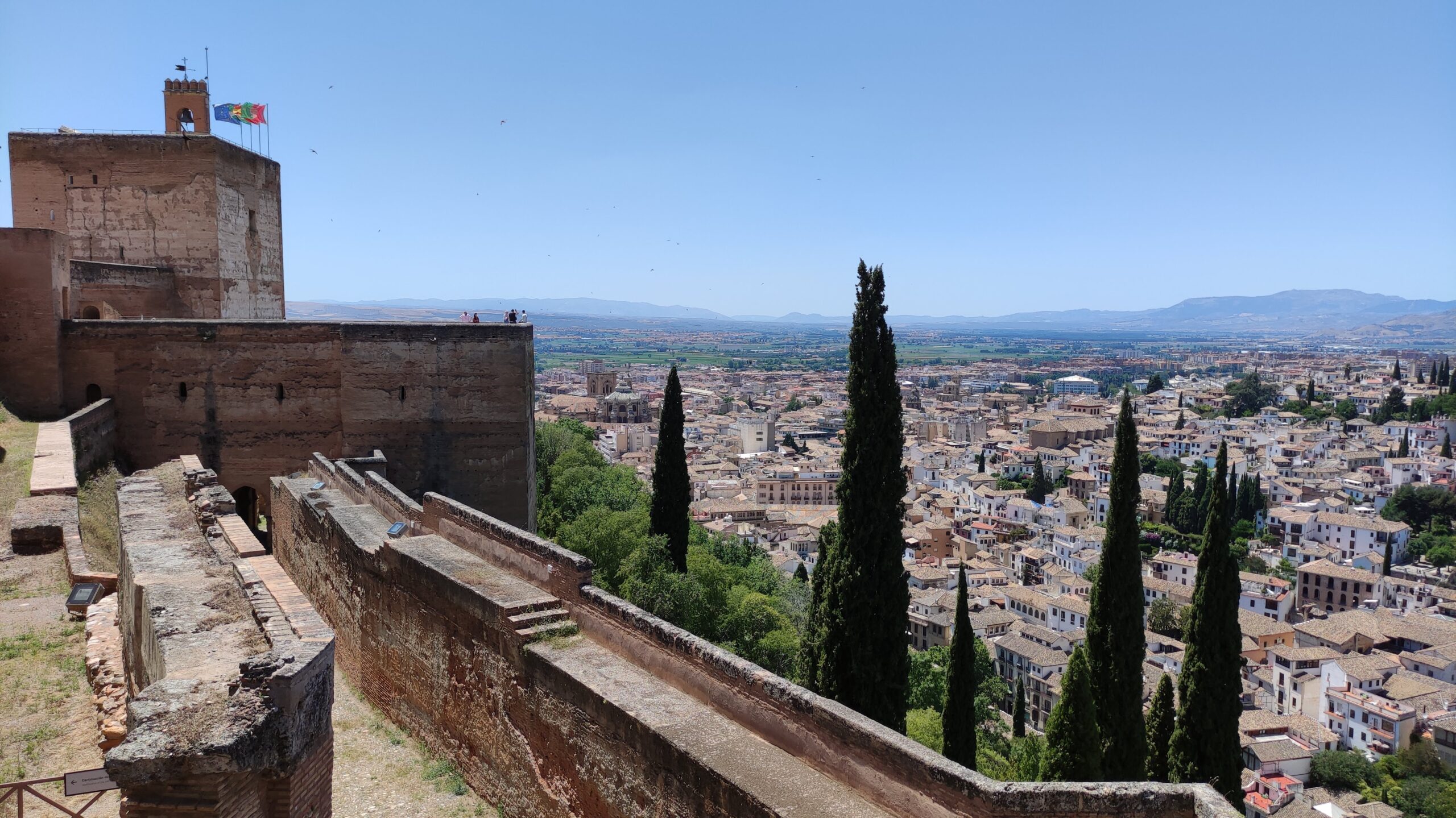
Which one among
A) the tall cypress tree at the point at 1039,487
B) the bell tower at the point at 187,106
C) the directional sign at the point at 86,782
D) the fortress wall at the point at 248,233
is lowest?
the tall cypress tree at the point at 1039,487

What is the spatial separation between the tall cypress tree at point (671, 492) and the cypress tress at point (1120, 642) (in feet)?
35.5

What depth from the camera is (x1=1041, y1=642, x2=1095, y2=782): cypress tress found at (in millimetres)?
12172

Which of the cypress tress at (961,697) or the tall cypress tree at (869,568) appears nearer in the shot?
the tall cypress tree at (869,568)

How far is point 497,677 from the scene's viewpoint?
700 centimetres

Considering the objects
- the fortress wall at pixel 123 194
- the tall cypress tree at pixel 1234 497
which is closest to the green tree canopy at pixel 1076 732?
the fortress wall at pixel 123 194

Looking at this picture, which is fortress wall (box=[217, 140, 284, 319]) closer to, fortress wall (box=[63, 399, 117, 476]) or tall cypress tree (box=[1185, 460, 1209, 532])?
fortress wall (box=[63, 399, 117, 476])

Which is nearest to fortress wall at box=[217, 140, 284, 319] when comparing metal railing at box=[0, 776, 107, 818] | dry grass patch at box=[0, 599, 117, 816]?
dry grass patch at box=[0, 599, 117, 816]

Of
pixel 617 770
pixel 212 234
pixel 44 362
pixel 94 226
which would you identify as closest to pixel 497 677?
pixel 617 770

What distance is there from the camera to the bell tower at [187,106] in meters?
21.4

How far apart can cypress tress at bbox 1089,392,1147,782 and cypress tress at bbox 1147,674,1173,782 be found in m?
1.86

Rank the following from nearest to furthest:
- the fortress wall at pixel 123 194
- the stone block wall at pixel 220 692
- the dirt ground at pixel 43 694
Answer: the stone block wall at pixel 220 692, the dirt ground at pixel 43 694, the fortress wall at pixel 123 194

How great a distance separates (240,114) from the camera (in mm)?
21000

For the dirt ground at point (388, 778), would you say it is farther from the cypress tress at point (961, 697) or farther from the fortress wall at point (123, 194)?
the fortress wall at point (123, 194)

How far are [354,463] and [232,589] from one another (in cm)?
914
